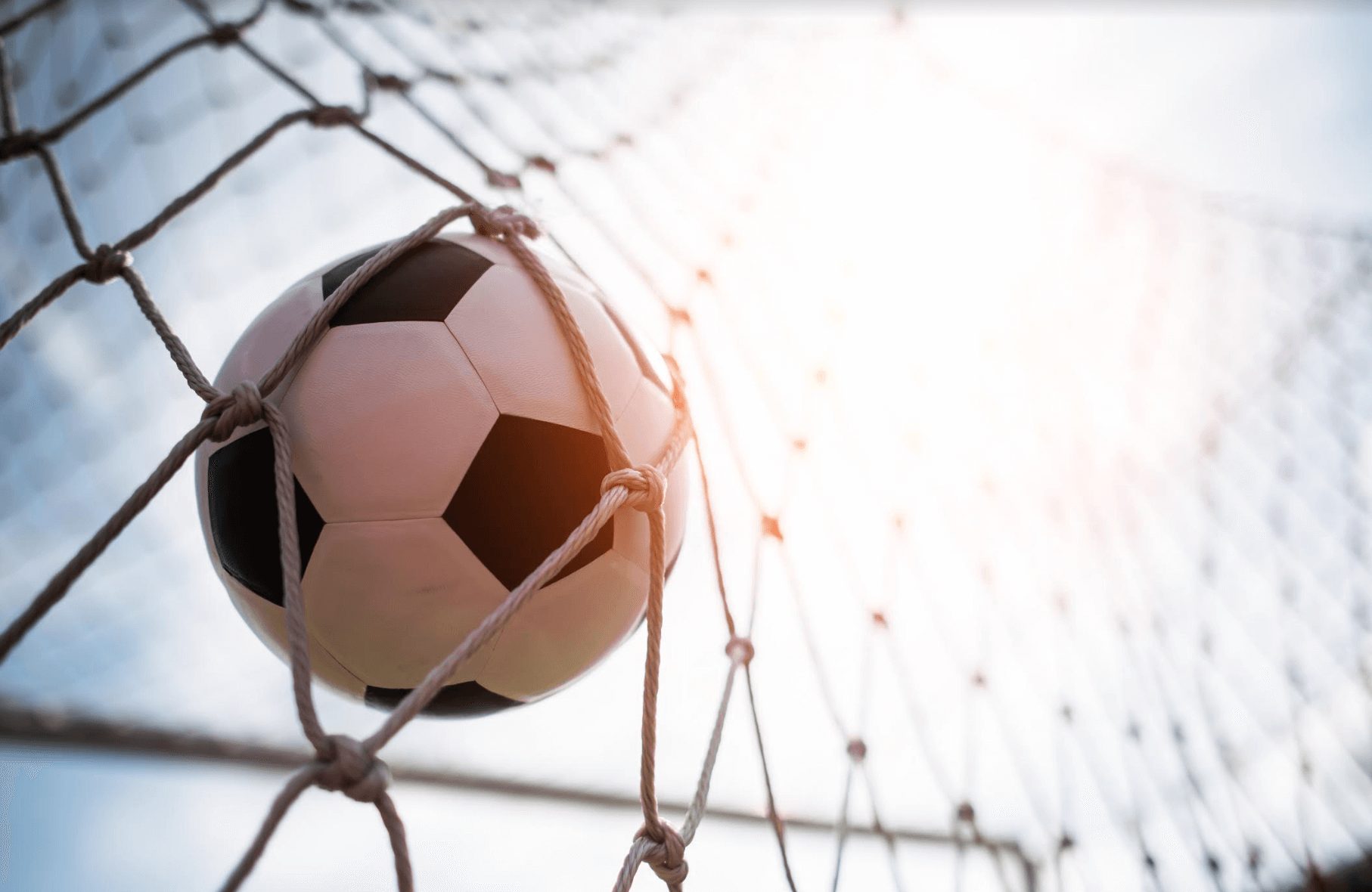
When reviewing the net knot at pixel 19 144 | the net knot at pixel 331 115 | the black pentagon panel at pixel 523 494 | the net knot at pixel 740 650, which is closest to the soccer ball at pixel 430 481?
the black pentagon panel at pixel 523 494

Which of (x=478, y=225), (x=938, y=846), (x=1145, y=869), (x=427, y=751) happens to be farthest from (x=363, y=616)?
(x=938, y=846)

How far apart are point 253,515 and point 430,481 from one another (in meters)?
0.17

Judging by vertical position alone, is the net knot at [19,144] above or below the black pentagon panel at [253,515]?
above

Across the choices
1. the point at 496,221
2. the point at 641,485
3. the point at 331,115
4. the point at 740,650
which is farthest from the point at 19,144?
the point at 740,650

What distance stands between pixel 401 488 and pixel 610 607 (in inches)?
9.2

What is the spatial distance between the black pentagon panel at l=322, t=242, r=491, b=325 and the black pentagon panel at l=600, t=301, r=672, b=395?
5.5 inches

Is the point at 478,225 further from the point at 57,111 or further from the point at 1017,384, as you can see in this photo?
the point at 1017,384

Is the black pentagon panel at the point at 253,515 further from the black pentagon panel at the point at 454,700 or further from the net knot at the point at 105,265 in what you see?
the net knot at the point at 105,265

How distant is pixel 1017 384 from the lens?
103 inches

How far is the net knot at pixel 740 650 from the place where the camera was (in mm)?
1088

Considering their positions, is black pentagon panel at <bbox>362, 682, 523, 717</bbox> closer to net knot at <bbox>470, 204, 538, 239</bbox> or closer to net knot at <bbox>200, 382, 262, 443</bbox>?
net knot at <bbox>200, 382, 262, 443</bbox>

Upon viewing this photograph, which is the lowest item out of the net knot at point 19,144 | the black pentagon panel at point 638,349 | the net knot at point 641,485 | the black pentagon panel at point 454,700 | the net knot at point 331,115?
the black pentagon panel at point 454,700

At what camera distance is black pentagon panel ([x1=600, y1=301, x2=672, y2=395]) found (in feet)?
2.74

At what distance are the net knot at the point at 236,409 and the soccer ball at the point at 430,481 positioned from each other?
0.13 feet
